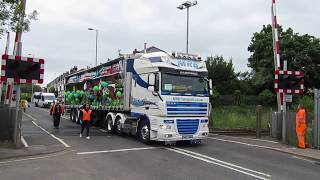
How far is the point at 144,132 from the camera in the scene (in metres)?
18.3

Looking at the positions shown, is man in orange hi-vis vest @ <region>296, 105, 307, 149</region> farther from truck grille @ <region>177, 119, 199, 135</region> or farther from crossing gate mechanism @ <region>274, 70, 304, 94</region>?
truck grille @ <region>177, 119, 199, 135</region>

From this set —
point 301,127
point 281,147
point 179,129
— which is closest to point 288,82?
point 301,127

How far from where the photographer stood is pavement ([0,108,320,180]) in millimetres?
11477

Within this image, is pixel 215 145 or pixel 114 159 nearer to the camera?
pixel 114 159

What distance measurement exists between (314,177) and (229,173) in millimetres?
2075

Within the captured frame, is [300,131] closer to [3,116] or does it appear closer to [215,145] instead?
[215,145]

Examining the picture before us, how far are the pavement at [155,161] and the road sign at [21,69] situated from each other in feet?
7.77

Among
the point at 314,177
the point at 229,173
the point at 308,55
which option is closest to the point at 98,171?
the point at 229,173

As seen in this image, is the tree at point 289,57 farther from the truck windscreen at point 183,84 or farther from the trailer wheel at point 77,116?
the truck windscreen at point 183,84

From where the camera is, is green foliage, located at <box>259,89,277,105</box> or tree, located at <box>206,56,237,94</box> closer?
green foliage, located at <box>259,89,277,105</box>

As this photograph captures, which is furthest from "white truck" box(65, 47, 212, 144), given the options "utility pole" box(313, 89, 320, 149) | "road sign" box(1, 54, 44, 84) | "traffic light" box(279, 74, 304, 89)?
"road sign" box(1, 54, 44, 84)

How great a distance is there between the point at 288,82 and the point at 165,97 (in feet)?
17.6

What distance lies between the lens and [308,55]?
55.2m

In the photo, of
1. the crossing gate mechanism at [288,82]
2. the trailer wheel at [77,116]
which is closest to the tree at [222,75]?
the trailer wheel at [77,116]
